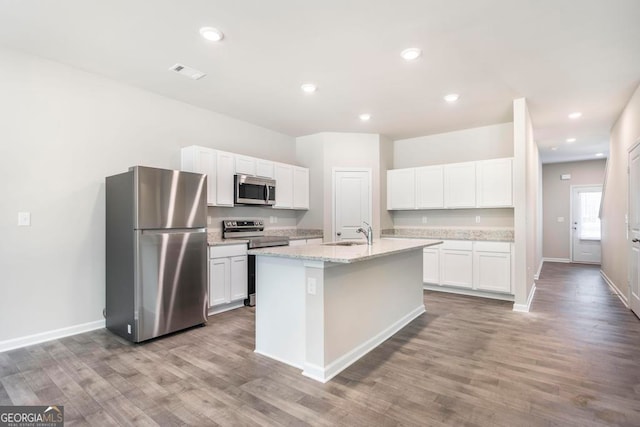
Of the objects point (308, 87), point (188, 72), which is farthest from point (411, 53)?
point (188, 72)

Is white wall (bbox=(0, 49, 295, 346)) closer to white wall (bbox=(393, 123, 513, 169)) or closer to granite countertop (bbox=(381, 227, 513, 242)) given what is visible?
granite countertop (bbox=(381, 227, 513, 242))

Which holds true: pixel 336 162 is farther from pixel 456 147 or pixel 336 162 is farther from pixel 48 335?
pixel 48 335

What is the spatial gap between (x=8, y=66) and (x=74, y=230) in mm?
1588

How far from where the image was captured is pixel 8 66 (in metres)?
2.96

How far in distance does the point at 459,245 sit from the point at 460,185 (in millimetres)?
975

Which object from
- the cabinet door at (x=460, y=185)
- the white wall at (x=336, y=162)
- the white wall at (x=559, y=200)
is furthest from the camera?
the white wall at (x=559, y=200)

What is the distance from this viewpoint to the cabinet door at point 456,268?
5.02 meters

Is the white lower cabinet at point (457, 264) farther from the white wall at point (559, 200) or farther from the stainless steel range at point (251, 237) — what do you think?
the white wall at point (559, 200)

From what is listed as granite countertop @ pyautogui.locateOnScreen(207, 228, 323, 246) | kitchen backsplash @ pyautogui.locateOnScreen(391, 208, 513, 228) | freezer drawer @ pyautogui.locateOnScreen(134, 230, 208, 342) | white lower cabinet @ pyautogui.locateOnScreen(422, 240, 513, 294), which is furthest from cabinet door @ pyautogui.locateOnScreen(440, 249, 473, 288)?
freezer drawer @ pyautogui.locateOnScreen(134, 230, 208, 342)

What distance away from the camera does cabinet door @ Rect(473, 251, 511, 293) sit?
4680 millimetres

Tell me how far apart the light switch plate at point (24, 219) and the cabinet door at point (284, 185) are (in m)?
2.97

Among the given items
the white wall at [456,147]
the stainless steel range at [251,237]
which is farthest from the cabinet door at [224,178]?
the white wall at [456,147]

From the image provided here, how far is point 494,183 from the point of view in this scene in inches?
194

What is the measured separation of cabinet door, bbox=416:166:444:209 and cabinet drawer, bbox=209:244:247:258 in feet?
10.4
